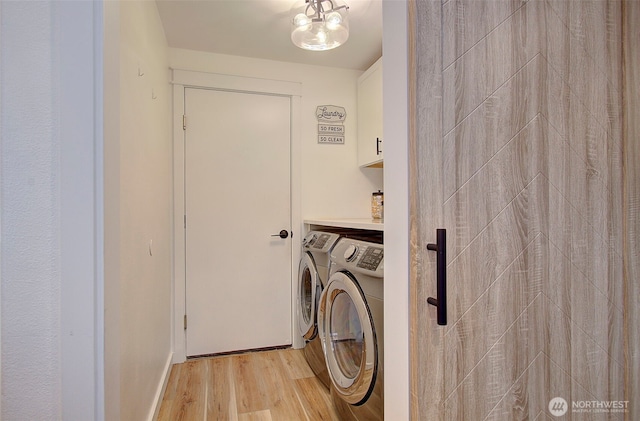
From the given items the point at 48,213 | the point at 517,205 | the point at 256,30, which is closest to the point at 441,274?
the point at 517,205

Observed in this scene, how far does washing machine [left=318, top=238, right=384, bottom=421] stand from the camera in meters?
1.22

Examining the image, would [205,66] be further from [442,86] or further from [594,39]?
[594,39]

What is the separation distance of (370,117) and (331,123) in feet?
1.19

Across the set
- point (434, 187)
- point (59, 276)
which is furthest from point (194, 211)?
point (434, 187)

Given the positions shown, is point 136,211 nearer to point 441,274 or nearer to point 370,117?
point 441,274

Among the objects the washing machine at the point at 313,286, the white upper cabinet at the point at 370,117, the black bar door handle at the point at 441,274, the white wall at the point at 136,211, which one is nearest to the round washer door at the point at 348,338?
the washing machine at the point at 313,286

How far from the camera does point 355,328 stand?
1.47 meters

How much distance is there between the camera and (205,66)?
2.36 m

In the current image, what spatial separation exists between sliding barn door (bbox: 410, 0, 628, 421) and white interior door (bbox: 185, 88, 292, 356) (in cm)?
179

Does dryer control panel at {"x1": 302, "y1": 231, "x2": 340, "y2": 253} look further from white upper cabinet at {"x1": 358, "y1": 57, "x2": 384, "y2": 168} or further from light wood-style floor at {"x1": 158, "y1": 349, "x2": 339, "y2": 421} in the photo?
light wood-style floor at {"x1": 158, "y1": 349, "x2": 339, "y2": 421}

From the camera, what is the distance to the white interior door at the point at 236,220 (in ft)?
7.68

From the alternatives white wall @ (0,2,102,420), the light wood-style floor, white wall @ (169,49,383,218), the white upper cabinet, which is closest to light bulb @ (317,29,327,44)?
the white upper cabinet

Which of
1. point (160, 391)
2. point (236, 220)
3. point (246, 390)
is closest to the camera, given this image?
point (160, 391)

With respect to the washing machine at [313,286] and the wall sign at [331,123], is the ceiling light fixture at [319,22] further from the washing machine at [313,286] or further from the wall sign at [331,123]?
the washing machine at [313,286]
